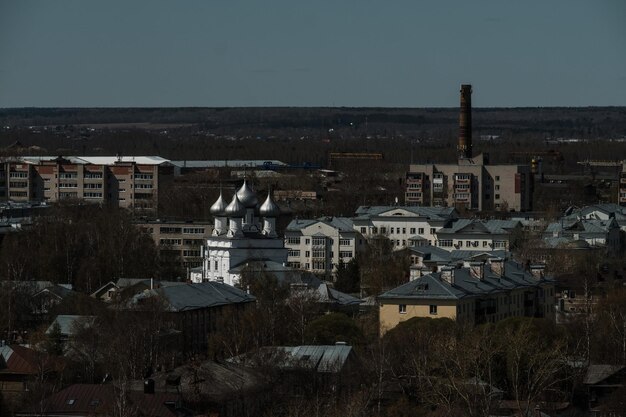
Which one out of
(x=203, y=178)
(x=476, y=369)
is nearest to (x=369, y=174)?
(x=203, y=178)

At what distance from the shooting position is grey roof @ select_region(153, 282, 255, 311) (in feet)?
144

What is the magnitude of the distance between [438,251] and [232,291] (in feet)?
47.6

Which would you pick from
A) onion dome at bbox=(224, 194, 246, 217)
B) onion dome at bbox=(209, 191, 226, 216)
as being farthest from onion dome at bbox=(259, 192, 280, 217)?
onion dome at bbox=(224, 194, 246, 217)

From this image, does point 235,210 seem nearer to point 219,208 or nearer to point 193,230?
point 219,208

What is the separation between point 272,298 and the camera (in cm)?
4525

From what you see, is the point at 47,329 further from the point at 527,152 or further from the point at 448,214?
the point at 527,152

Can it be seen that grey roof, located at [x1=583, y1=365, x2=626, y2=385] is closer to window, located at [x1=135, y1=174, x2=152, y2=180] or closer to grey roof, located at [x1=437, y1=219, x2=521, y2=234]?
grey roof, located at [x1=437, y1=219, x2=521, y2=234]

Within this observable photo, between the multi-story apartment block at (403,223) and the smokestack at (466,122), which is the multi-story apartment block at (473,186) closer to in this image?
the smokestack at (466,122)

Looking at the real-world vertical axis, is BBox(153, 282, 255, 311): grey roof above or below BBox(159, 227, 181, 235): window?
below

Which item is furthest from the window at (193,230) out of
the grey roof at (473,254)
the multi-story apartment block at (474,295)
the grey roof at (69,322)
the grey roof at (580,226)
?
the grey roof at (69,322)

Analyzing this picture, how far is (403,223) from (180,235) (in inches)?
276

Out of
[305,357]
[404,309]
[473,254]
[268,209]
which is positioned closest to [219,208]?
[268,209]

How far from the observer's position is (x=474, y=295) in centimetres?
4388

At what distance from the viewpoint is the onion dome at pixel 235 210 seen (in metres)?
56.1
